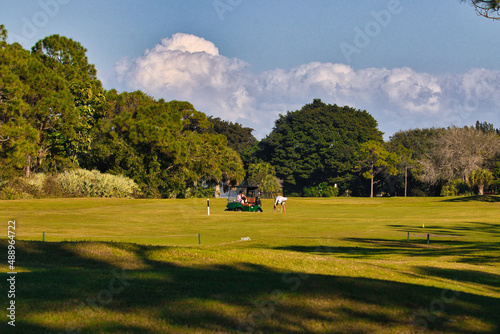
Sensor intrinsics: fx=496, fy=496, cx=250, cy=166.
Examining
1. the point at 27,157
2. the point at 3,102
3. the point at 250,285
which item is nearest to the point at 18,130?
the point at 3,102

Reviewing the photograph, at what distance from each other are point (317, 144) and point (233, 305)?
87.1m

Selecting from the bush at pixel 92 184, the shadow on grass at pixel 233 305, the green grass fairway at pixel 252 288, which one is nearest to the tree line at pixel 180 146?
the bush at pixel 92 184

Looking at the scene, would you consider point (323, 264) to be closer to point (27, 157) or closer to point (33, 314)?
point (33, 314)

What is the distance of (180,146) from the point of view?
56156mm

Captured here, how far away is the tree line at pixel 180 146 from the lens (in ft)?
150

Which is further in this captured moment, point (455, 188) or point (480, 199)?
point (455, 188)

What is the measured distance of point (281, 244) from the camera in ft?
63.4

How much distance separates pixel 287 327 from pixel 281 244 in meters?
13.3

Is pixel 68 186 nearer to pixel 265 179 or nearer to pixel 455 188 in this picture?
pixel 265 179

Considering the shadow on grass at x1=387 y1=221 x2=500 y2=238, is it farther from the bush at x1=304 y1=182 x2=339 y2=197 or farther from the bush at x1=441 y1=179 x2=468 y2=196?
the bush at x1=304 y1=182 x2=339 y2=197

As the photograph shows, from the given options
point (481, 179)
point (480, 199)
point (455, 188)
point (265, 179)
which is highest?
point (481, 179)

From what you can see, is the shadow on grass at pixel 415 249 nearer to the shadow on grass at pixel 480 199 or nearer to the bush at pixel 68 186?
the bush at pixel 68 186

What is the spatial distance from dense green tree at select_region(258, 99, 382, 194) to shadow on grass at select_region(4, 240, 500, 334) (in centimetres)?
8012

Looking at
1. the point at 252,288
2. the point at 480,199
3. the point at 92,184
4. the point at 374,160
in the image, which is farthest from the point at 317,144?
the point at 252,288
